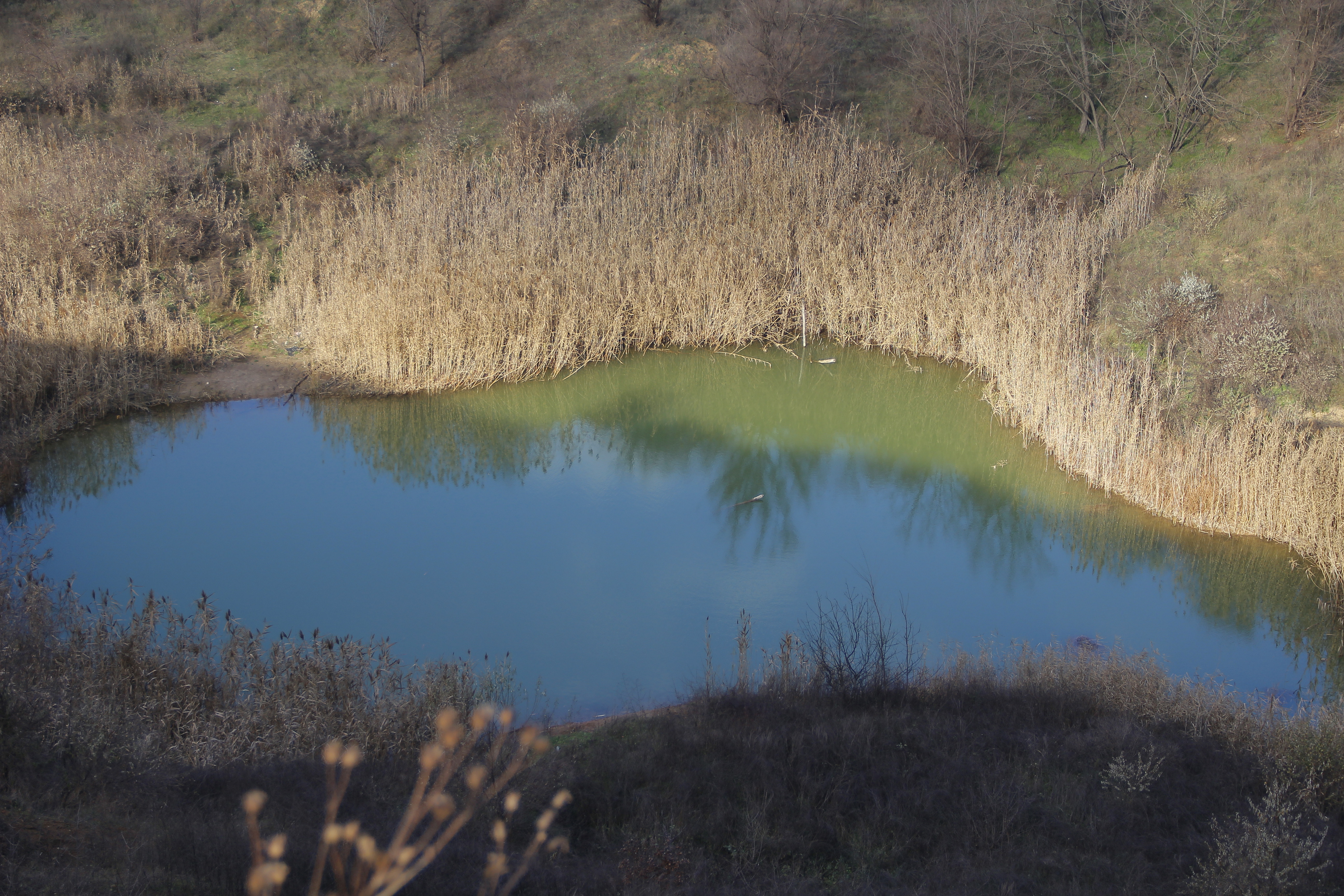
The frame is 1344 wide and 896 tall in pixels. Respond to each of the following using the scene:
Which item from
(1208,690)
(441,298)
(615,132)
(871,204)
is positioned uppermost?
(615,132)

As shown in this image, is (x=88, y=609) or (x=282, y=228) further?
(x=282, y=228)

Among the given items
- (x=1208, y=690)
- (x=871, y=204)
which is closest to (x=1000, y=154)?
(x=871, y=204)

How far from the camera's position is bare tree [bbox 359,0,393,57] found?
19844mm

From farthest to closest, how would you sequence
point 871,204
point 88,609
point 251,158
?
point 251,158 < point 871,204 < point 88,609

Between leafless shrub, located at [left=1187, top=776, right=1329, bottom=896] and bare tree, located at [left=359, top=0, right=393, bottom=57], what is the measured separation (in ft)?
65.8

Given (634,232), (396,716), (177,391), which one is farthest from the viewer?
(634,232)

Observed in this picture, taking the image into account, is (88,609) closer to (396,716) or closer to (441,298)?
(396,716)

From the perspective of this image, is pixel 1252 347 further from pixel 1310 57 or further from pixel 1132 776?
pixel 1310 57

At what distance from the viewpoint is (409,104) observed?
60.0 feet

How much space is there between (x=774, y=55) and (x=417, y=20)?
7.38 meters

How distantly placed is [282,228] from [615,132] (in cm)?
616

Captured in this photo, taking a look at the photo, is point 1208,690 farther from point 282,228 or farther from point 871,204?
point 282,228

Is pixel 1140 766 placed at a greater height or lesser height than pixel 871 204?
lesser

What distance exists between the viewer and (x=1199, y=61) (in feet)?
54.8
